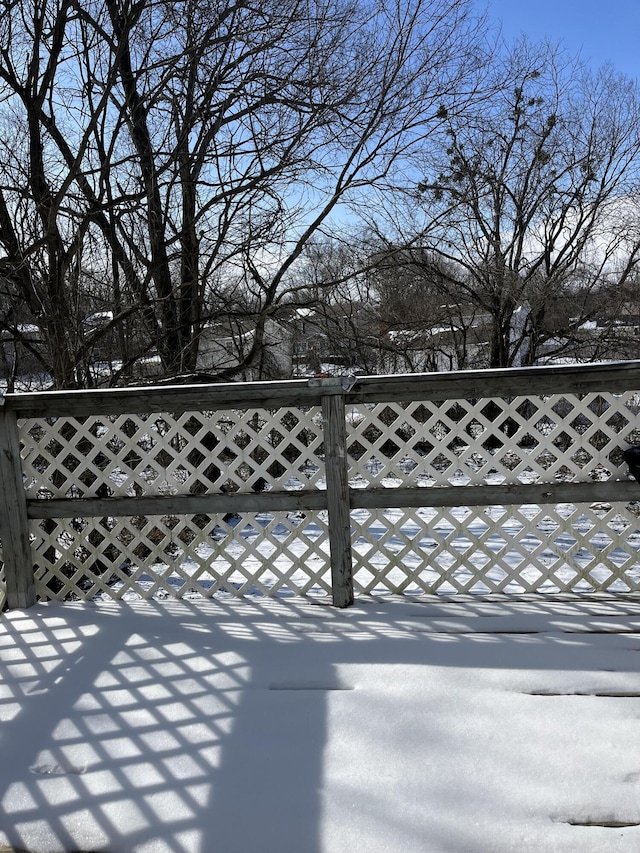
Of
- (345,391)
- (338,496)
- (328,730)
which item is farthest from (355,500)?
(328,730)

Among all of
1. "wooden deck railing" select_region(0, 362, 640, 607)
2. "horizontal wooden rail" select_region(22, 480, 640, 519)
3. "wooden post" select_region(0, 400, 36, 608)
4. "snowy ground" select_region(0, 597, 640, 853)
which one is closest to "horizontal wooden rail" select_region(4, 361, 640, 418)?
"wooden deck railing" select_region(0, 362, 640, 607)

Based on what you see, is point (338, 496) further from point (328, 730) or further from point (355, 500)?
point (328, 730)

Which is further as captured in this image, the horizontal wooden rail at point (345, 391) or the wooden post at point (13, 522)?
the wooden post at point (13, 522)

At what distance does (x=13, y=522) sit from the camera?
10.2 ft

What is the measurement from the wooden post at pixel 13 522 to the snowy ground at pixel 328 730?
241 millimetres

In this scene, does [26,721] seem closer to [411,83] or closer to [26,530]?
[26,530]

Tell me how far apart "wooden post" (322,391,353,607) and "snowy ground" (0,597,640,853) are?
14 cm

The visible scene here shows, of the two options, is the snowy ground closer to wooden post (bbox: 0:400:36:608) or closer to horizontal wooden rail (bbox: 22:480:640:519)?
wooden post (bbox: 0:400:36:608)

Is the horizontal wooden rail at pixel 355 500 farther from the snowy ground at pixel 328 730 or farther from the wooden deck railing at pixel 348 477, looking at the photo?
the snowy ground at pixel 328 730

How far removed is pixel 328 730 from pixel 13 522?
1882 mm

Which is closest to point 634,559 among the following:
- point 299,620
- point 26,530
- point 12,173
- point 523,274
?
point 299,620

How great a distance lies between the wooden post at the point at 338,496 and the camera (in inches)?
114

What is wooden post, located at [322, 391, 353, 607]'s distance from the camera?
114 inches

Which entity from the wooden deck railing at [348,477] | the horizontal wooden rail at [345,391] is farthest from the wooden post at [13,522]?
the horizontal wooden rail at [345,391]
